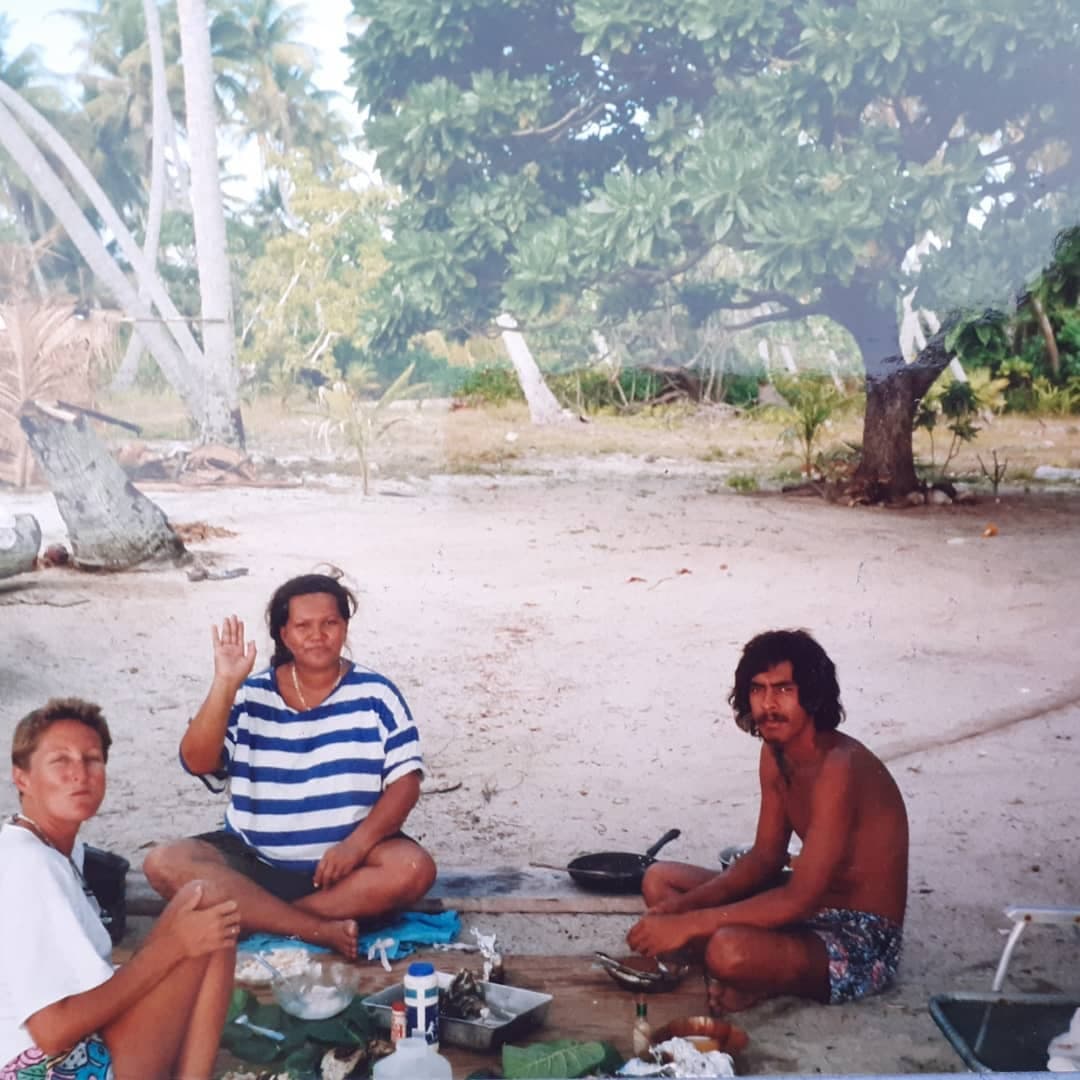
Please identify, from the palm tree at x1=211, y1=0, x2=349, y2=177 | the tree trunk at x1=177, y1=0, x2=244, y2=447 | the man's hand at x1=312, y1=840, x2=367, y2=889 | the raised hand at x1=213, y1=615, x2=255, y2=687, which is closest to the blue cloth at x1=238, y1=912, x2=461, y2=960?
the man's hand at x1=312, y1=840, x2=367, y2=889

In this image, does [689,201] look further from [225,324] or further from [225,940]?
[225,940]

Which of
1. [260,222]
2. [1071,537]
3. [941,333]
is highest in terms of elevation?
[260,222]

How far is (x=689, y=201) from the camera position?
3.71 m

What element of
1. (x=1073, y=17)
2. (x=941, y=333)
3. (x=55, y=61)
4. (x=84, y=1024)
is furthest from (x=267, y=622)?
(x=1073, y=17)

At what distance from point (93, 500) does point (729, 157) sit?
198 centimetres

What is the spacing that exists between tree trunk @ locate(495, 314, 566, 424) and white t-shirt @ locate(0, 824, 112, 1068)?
1874mm

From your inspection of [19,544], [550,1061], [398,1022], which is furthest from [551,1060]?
[19,544]

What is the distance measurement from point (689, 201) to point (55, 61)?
173 centimetres

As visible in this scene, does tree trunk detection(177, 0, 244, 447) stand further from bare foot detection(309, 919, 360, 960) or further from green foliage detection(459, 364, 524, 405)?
bare foot detection(309, 919, 360, 960)

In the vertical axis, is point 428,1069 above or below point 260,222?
below

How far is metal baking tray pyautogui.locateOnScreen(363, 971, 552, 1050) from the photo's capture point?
9.50 feet

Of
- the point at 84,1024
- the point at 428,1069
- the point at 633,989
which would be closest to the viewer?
the point at 84,1024

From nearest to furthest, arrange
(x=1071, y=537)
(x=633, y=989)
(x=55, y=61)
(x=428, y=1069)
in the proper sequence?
(x=428, y=1069)
(x=633, y=989)
(x=55, y=61)
(x=1071, y=537)

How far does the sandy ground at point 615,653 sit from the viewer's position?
357cm
